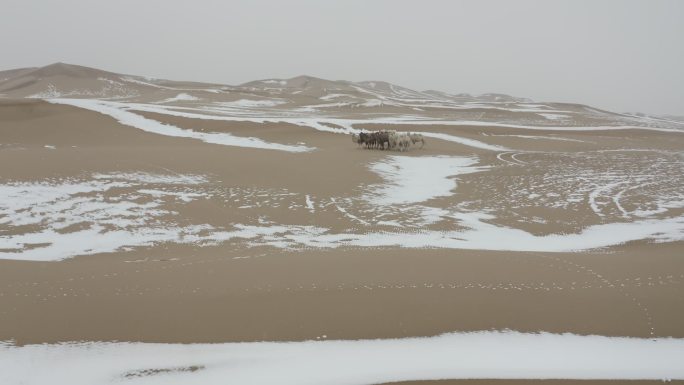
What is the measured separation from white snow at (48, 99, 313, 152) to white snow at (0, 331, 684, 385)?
14.8 metres

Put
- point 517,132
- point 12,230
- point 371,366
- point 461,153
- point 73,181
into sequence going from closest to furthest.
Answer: point 371,366 < point 12,230 < point 73,181 < point 461,153 < point 517,132

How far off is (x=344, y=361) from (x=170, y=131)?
20.2 metres

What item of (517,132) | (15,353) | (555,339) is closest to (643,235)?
(555,339)

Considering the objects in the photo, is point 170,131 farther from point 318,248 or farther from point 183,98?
point 183,98

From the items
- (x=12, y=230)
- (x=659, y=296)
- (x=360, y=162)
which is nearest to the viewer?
(x=659, y=296)

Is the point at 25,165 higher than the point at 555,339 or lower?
higher

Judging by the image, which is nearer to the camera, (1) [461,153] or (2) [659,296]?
(2) [659,296]

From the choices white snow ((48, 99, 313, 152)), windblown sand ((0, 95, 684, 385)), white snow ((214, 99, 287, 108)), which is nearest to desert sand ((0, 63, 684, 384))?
windblown sand ((0, 95, 684, 385))

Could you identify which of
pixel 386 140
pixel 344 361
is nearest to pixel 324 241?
pixel 344 361

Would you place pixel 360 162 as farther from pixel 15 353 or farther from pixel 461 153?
pixel 15 353

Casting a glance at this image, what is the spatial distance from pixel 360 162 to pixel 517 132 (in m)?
14.8

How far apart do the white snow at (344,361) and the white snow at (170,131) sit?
1483 centimetres

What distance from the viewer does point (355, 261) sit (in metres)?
6.21

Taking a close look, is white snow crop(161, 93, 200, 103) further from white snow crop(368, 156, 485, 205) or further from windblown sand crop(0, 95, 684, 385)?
white snow crop(368, 156, 485, 205)
